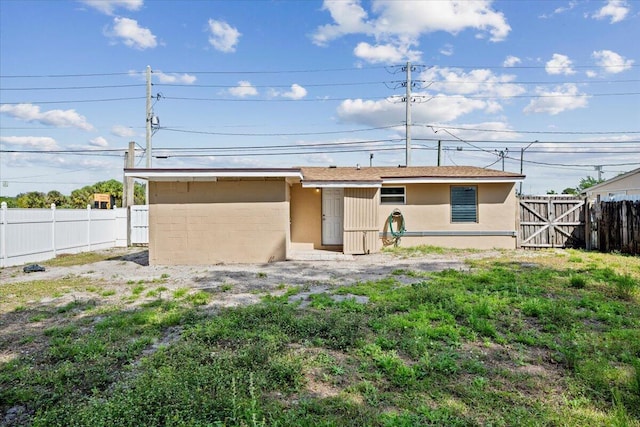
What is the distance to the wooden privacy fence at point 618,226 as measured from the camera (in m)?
10.2

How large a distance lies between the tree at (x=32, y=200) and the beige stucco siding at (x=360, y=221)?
23442mm

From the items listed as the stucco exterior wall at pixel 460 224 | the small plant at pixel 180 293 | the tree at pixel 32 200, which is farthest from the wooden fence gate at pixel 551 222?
the tree at pixel 32 200

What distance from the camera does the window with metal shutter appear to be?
40.1ft

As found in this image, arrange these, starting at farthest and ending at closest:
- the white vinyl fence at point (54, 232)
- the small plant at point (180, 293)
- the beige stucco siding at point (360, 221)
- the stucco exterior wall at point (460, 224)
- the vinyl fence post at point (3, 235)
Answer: the stucco exterior wall at point (460, 224) → the beige stucco siding at point (360, 221) → the white vinyl fence at point (54, 232) → the vinyl fence post at point (3, 235) → the small plant at point (180, 293)

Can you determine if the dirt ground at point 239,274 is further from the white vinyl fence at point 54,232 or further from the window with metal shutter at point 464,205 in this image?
the window with metal shutter at point 464,205

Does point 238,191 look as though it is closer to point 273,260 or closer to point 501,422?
point 273,260

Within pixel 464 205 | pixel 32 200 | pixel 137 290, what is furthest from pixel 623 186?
pixel 32 200

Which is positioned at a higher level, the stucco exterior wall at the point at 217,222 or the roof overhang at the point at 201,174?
the roof overhang at the point at 201,174

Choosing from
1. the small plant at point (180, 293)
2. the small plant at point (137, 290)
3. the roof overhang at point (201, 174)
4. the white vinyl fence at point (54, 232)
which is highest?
the roof overhang at point (201, 174)

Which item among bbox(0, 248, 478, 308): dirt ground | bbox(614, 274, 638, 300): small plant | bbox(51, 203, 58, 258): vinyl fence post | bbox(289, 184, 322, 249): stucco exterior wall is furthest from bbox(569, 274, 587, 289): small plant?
bbox(51, 203, 58, 258): vinyl fence post

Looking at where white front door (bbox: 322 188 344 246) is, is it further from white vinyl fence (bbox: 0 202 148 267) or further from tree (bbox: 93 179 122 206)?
tree (bbox: 93 179 122 206)

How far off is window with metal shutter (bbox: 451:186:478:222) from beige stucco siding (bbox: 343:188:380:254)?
3.00m

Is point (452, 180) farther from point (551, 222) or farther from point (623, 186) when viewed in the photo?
point (623, 186)

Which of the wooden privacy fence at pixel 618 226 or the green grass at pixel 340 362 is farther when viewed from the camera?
the wooden privacy fence at pixel 618 226
